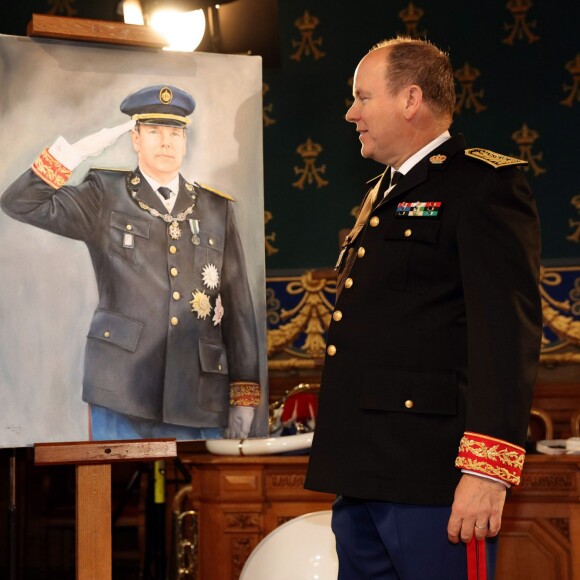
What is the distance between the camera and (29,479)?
4.32 meters

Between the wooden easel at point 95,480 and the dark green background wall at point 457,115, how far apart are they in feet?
7.18

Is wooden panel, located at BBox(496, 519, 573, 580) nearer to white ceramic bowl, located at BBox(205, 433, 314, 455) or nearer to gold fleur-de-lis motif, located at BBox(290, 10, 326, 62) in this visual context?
white ceramic bowl, located at BBox(205, 433, 314, 455)

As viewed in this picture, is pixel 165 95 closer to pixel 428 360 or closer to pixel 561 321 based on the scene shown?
pixel 428 360

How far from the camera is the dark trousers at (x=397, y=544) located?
1.51m

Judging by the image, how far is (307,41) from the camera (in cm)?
409

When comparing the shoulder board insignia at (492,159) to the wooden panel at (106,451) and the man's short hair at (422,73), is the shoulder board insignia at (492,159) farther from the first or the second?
the wooden panel at (106,451)

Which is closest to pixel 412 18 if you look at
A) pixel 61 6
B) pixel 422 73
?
pixel 61 6

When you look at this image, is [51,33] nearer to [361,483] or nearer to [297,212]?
[361,483]

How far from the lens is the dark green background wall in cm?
387

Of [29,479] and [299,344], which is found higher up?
[299,344]

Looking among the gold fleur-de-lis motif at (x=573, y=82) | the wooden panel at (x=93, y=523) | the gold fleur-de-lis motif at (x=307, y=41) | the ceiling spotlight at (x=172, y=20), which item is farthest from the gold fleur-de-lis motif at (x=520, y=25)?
the wooden panel at (x=93, y=523)

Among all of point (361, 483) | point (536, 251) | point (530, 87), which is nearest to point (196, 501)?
point (361, 483)

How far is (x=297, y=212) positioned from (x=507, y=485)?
8.80ft

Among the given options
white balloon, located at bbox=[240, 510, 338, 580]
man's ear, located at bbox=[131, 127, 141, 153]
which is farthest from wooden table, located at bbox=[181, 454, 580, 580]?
man's ear, located at bbox=[131, 127, 141, 153]
